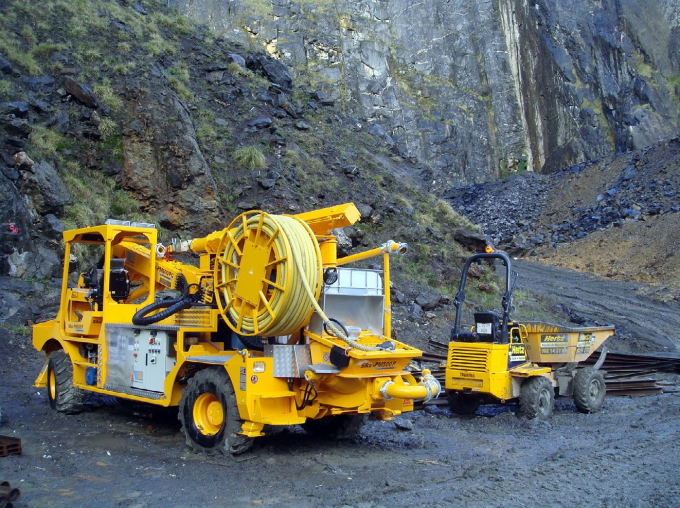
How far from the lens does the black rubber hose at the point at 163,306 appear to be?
7.88 meters

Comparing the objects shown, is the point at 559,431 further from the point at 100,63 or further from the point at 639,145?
the point at 639,145

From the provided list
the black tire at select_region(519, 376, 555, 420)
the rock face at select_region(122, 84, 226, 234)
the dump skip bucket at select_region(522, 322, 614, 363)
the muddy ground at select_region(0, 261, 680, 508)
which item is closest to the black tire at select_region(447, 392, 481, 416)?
the muddy ground at select_region(0, 261, 680, 508)

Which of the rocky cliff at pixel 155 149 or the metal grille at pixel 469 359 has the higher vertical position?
the rocky cliff at pixel 155 149

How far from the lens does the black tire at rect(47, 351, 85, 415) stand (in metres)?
9.15

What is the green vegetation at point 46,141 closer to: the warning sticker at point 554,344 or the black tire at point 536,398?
the warning sticker at point 554,344

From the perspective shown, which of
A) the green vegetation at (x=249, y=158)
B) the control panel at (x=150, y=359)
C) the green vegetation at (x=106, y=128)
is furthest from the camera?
the green vegetation at (x=249, y=158)

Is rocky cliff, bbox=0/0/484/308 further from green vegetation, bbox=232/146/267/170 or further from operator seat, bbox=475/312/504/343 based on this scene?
operator seat, bbox=475/312/504/343

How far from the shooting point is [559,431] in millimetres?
9258

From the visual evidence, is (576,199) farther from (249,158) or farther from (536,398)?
(536,398)

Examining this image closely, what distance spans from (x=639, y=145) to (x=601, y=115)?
214 inches

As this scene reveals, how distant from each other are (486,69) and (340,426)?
200ft

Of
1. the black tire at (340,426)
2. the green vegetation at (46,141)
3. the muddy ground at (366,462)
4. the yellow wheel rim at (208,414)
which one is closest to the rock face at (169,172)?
the green vegetation at (46,141)

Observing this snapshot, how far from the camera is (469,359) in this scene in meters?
9.77


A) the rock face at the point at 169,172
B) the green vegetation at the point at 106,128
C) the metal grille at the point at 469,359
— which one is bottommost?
the metal grille at the point at 469,359
